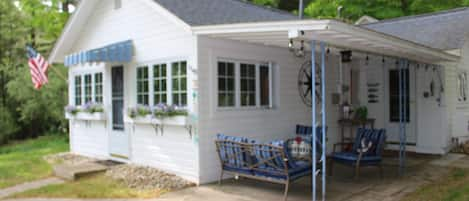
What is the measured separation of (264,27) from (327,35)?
2.81ft

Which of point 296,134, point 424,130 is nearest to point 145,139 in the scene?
point 296,134

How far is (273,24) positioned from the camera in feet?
17.4

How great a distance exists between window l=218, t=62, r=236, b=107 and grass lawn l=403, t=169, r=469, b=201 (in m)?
3.20

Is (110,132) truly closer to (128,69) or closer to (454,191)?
(128,69)

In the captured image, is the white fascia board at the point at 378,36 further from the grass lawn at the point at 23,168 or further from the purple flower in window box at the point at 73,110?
the purple flower in window box at the point at 73,110

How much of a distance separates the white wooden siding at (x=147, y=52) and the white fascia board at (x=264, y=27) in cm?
44

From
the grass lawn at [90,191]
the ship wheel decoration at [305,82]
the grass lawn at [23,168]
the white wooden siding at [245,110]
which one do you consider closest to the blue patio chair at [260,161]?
the white wooden siding at [245,110]

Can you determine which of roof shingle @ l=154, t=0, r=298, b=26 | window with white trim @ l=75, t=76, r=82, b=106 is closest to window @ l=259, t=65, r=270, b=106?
roof shingle @ l=154, t=0, r=298, b=26

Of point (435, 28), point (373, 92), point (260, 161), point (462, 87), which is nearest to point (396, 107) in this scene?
point (373, 92)

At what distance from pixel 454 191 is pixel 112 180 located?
5425mm

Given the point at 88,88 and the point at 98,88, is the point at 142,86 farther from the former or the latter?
the point at 88,88

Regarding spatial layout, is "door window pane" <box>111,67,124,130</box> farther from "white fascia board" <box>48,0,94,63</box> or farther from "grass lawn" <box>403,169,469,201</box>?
"grass lawn" <box>403,169,469,201</box>

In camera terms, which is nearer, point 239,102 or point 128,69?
point 239,102

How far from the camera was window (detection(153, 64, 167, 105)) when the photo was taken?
743cm
